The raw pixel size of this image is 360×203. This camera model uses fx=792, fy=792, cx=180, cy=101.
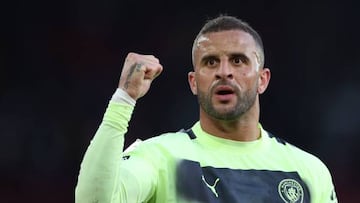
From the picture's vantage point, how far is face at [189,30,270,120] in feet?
8.21

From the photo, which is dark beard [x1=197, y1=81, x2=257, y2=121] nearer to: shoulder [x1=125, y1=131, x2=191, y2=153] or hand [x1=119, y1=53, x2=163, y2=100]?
shoulder [x1=125, y1=131, x2=191, y2=153]

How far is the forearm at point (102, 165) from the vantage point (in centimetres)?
203

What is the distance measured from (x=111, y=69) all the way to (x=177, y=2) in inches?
25.5

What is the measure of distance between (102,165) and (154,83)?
3.39 m

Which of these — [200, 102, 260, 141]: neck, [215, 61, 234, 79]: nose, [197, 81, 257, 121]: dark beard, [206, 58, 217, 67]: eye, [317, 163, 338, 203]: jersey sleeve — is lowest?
[317, 163, 338, 203]: jersey sleeve

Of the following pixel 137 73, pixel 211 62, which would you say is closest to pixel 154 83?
pixel 211 62

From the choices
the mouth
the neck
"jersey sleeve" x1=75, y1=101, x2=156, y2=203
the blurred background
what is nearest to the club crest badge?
the neck

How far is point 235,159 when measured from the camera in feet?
8.32

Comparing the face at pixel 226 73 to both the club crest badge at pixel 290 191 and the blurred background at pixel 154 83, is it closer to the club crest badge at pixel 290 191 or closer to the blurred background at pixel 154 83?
the club crest badge at pixel 290 191

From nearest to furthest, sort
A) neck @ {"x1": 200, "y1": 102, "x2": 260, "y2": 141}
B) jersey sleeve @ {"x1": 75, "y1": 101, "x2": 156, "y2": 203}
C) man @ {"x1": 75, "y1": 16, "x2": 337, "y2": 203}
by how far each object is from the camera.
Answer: jersey sleeve @ {"x1": 75, "y1": 101, "x2": 156, "y2": 203}
man @ {"x1": 75, "y1": 16, "x2": 337, "y2": 203}
neck @ {"x1": 200, "y1": 102, "x2": 260, "y2": 141}

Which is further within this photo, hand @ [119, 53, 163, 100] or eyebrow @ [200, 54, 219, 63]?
eyebrow @ [200, 54, 219, 63]

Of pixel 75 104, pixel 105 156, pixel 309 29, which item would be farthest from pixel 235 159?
pixel 309 29

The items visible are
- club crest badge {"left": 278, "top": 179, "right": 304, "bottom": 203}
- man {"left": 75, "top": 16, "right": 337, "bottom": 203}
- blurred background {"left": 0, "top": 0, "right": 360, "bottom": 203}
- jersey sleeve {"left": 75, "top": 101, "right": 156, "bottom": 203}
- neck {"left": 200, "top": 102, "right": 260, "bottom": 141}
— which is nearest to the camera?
jersey sleeve {"left": 75, "top": 101, "right": 156, "bottom": 203}

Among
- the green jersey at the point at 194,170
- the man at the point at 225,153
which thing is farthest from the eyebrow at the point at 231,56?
the green jersey at the point at 194,170
